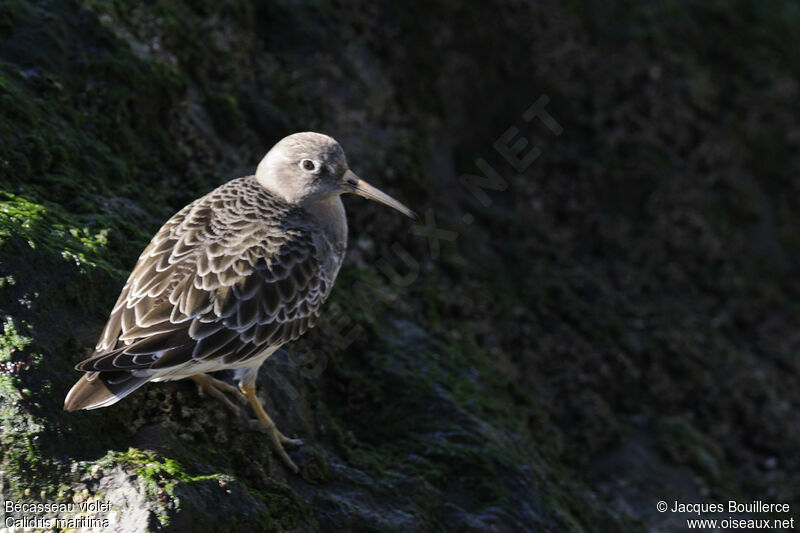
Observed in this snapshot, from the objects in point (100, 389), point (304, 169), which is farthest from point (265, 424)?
point (304, 169)

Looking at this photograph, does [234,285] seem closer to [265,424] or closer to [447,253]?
[265,424]

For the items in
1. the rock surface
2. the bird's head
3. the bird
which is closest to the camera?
the bird

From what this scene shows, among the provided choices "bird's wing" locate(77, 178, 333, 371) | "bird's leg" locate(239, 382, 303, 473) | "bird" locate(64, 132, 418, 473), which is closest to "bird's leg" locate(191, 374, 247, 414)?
"bird" locate(64, 132, 418, 473)

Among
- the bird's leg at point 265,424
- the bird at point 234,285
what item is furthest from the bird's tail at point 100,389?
the bird's leg at point 265,424

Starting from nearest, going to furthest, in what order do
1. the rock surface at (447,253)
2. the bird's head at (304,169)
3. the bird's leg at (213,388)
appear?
the rock surface at (447,253)
the bird's leg at (213,388)
the bird's head at (304,169)

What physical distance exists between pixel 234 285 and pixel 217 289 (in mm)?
116

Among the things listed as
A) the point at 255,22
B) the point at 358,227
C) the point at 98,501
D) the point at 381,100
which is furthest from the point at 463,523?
the point at 255,22

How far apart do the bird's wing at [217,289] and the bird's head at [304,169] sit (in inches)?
10.7

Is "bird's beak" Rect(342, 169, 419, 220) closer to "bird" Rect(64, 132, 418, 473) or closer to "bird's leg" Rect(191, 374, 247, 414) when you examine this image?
"bird" Rect(64, 132, 418, 473)

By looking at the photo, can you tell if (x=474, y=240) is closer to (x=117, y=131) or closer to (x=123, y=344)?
(x=117, y=131)

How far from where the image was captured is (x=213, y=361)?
5371 millimetres

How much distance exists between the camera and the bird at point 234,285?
16.8 feet

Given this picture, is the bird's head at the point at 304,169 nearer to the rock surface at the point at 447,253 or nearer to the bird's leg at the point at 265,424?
the rock surface at the point at 447,253

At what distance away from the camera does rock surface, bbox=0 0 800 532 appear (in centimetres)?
545
